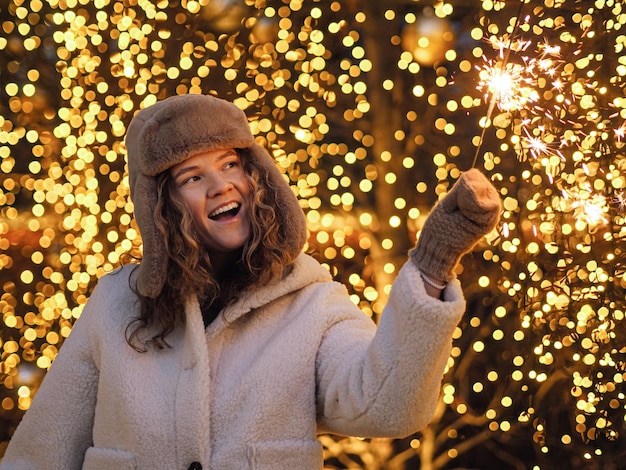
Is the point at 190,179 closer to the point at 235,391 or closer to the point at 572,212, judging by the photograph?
the point at 235,391

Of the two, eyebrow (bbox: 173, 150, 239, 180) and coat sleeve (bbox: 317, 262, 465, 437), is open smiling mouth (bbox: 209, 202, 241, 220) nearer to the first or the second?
eyebrow (bbox: 173, 150, 239, 180)

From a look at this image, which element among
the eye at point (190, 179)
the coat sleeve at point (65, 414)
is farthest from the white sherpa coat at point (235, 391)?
the eye at point (190, 179)

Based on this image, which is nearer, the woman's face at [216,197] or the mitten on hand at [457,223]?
the mitten on hand at [457,223]

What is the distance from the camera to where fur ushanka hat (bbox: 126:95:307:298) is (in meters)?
1.54

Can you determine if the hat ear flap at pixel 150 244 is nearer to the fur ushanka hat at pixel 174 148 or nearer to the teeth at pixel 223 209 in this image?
the fur ushanka hat at pixel 174 148

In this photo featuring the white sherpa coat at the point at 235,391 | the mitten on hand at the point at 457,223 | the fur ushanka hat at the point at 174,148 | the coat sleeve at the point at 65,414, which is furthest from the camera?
the coat sleeve at the point at 65,414

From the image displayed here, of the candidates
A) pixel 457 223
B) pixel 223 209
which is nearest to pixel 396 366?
pixel 457 223

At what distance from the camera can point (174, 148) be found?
5.06 ft

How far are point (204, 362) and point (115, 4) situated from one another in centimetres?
147

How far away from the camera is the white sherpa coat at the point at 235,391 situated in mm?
1431

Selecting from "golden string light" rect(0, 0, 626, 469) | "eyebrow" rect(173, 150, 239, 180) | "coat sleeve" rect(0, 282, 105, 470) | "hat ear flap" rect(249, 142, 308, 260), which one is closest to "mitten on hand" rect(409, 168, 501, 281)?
"hat ear flap" rect(249, 142, 308, 260)

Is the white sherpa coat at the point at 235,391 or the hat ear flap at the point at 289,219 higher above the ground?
the hat ear flap at the point at 289,219

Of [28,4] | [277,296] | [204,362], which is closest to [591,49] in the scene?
[277,296]

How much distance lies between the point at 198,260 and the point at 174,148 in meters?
0.21
